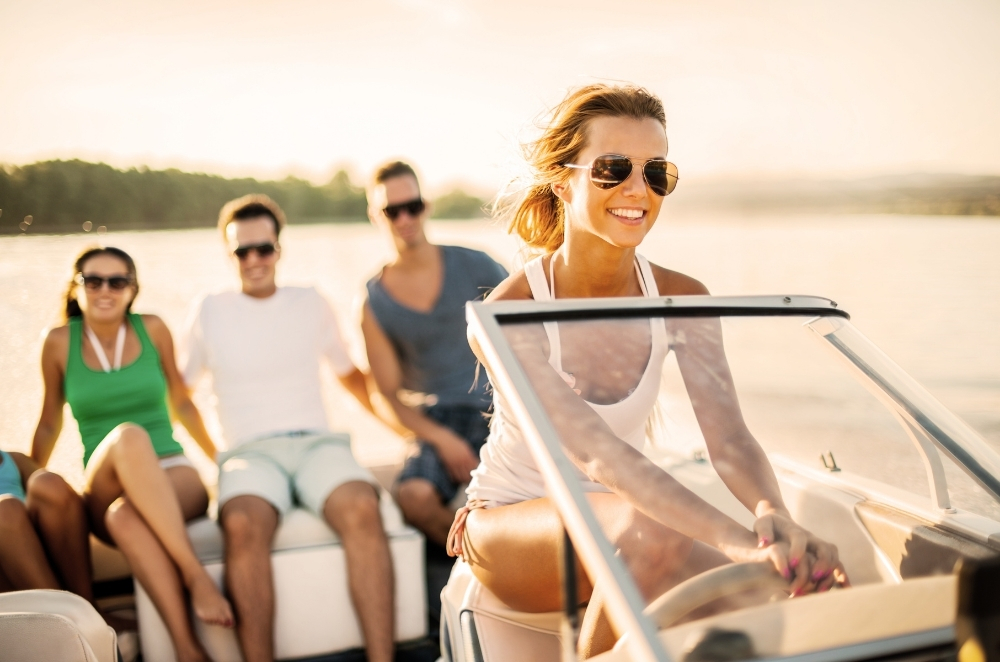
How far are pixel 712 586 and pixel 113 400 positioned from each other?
2.53 m

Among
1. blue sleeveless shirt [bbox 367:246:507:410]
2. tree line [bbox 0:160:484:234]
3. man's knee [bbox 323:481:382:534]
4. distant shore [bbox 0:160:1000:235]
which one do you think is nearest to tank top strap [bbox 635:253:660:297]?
man's knee [bbox 323:481:382:534]

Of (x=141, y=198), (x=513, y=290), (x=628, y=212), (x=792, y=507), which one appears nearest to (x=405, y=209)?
(x=513, y=290)

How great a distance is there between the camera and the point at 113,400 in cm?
281

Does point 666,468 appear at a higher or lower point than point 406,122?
lower

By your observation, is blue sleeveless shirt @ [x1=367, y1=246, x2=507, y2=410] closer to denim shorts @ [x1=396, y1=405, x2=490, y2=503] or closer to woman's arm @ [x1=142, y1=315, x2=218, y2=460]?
denim shorts @ [x1=396, y1=405, x2=490, y2=503]

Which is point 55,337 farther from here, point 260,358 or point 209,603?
point 209,603

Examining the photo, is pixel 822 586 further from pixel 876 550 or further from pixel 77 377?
pixel 77 377

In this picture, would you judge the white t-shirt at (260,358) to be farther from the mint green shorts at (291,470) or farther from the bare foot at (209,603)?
the bare foot at (209,603)

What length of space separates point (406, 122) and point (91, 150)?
7.89 ft

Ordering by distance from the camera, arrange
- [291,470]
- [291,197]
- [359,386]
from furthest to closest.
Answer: [291,197] < [359,386] < [291,470]

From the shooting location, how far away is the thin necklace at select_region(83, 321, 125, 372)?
283cm

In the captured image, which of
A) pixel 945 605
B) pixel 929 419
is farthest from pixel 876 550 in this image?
pixel 945 605

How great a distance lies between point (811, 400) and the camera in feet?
5.57

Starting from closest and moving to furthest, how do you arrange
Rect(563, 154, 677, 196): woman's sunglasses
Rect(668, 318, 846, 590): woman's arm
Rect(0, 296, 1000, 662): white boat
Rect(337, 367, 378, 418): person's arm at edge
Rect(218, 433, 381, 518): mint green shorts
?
Rect(0, 296, 1000, 662): white boat < Rect(668, 318, 846, 590): woman's arm < Rect(563, 154, 677, 196): woman's sunglasses < Rect(218, 433, 381, 518): mint green shorts < Rect(337, 367, 378, 418): person's arm at edge
